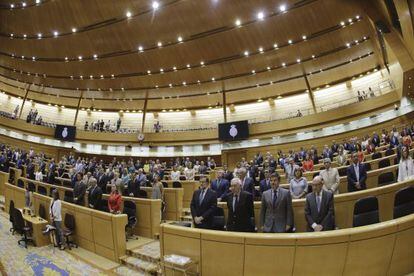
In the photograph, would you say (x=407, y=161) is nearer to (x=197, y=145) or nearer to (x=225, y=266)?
(x=225, y=266)

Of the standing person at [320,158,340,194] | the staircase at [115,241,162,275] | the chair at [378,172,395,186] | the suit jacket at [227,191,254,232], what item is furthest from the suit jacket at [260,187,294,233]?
the chair at [378,172,395,186]

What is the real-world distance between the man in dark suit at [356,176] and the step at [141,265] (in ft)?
11.3

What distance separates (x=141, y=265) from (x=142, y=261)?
186 millimetres

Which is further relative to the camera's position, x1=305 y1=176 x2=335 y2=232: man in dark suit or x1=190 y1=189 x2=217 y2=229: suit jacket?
x1=190 y1=189 x2=217 y2=229: suit jacket

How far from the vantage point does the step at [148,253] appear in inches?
185

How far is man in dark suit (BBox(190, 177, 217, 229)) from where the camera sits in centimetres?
415

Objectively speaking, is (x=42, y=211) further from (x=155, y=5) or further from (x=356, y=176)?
(x=155, y=5)

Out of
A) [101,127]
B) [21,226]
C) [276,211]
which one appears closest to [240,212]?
[276,211]

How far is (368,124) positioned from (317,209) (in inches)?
491

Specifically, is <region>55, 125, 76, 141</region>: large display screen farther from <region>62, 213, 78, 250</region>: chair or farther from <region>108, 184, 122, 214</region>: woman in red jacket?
<region>108, 184, 122, 214</region>: woman in red jacket

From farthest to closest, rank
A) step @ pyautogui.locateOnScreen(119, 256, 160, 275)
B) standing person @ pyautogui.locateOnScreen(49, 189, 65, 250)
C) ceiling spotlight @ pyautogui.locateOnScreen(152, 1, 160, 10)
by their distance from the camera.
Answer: ceiling spotlight @ pyautogui.locateOnScreen(152, 1, 160, 10), standing person @ pyautogui.locateOnScreen(49, 189, 65, 250), step @ pyautogui.locateOnScreen(119, 256, 160, 275)

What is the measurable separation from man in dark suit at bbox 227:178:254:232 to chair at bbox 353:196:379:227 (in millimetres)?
1225

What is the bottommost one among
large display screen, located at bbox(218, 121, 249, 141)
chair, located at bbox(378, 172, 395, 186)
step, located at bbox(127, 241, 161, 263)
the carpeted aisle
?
the carpeted aisle

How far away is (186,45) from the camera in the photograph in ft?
49.2
